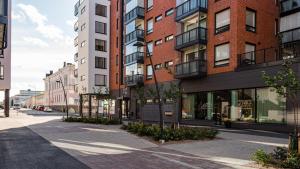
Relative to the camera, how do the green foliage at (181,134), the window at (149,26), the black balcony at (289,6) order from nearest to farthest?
the green foliage at (181,134) → the black balcony at (289,6) → the window at (149,26)

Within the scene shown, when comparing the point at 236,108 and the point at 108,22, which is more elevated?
the point at 108,22

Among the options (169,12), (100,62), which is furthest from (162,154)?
(100,62)

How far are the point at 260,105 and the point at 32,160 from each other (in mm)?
16720

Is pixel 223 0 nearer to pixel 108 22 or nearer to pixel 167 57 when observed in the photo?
pixel 167 57

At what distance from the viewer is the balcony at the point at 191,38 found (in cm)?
2827

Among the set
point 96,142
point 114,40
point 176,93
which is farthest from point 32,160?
point 114,40

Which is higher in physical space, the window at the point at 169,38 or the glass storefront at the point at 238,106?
the window at the point at 169,38

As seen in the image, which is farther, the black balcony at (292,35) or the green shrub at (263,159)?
the black balcony at (292,35)

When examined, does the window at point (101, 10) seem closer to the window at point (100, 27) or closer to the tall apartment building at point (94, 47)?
the tall apartment building at point (94, 47)

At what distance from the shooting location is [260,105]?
75.9 ft

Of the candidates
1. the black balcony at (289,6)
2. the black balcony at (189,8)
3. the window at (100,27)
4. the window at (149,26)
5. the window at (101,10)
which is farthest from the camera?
the window at (101,10)

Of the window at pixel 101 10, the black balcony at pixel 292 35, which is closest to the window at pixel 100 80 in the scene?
the window at pixel 101 10

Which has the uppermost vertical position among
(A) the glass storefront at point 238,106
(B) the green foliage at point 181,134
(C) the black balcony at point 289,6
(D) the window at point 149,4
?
(D) the window at point 149,4

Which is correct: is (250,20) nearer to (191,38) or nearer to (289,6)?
(289,6)
